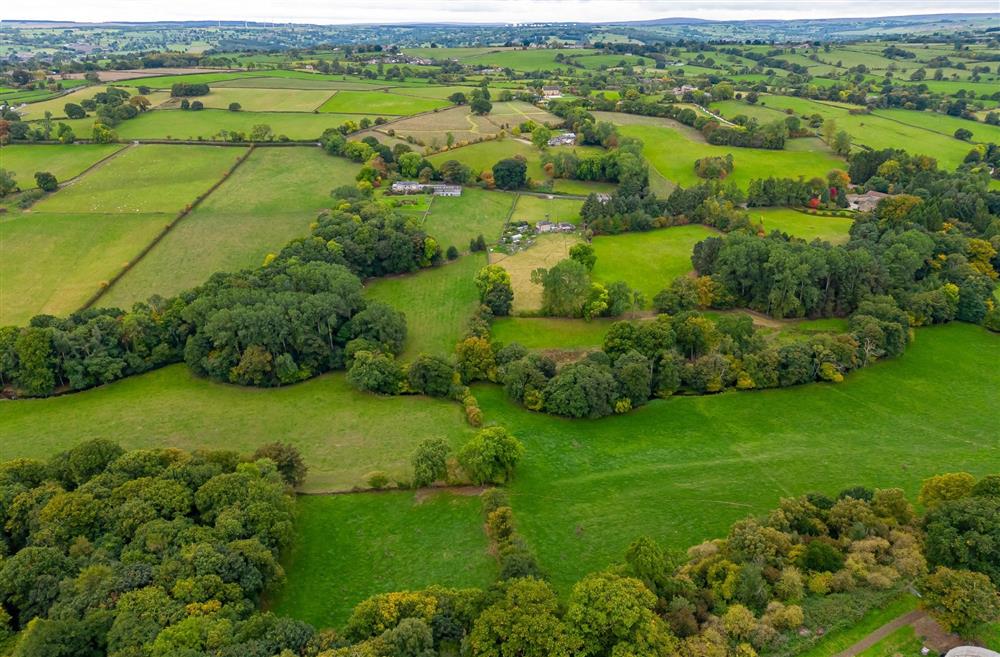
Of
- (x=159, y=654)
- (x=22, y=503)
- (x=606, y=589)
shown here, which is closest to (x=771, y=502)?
(x=606, y=589)

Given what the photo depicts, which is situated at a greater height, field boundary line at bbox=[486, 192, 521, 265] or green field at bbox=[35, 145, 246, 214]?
green field at bbox=[35, 145, 246, 214]

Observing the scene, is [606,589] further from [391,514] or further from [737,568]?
[391,514]

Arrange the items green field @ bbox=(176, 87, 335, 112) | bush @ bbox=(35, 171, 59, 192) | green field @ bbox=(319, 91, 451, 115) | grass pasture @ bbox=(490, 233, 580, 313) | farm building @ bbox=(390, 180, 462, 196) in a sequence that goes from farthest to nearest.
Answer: green field @ bbox=(319, 91, 451, 115), green field @ bbox=(176, 87, 335, 112), farm building @ bbox=(390, 180, 462, 196), bush @ bbox=(35, 171, 59, 192), grass pasture @ bbox=(490, 233, 580, 313)

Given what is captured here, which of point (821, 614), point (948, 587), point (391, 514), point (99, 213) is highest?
point (99, 213)

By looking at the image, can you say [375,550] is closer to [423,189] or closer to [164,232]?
Answer: [164,232]

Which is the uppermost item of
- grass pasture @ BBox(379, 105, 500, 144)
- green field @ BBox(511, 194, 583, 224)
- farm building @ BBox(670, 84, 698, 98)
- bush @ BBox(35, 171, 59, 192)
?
farm building @ BBox(670, 84, 698, 98)

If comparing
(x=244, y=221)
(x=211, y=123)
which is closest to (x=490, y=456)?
(x=244, y=221)

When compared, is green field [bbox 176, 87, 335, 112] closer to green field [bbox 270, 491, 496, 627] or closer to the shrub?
the shrub

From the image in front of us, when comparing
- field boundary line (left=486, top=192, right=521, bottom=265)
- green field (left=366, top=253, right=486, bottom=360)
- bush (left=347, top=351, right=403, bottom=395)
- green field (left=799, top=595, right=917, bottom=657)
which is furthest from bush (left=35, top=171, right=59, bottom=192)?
green field (left=799, top=595, right=917, bottom=657)
